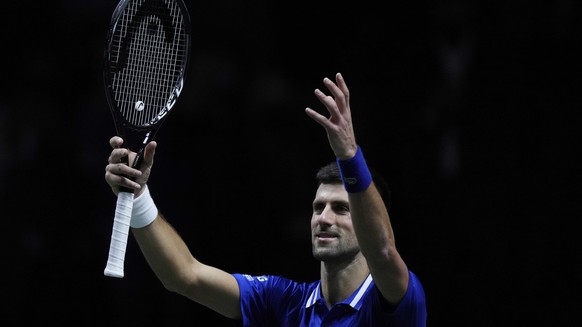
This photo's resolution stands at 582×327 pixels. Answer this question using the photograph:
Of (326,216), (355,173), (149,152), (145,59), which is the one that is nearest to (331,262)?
(326,216)

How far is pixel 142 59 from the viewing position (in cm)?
450

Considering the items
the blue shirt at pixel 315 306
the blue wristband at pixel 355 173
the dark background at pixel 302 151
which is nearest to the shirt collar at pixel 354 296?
the blue shirt at pixel 315 306

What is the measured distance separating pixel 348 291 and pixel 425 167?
1.79m

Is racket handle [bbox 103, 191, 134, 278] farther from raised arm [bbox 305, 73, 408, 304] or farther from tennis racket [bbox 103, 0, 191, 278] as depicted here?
raised arm [bbox 305, 73, 408, 304]

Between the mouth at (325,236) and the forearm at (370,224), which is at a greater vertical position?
the forearm at (370,224)

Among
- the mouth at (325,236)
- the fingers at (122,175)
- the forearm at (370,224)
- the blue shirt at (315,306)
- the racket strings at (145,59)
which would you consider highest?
the racket strings at (145,59)

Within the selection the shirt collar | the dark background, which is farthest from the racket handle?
the dark background

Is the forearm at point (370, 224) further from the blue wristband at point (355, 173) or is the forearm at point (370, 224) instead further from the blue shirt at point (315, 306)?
the blue shirt at point (315, 306)

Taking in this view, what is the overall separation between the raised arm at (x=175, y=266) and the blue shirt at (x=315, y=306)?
8cm

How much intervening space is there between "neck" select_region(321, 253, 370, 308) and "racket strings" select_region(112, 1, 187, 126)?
1012mm

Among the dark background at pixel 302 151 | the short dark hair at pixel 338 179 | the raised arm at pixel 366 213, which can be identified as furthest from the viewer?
the dark background at pixel 302 151

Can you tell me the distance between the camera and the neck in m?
4.57

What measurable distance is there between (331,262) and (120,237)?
3.41 feet

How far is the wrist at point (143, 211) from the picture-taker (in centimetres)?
435
